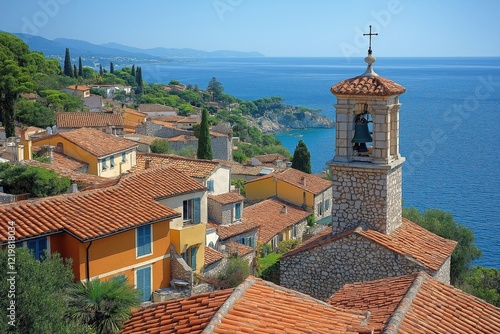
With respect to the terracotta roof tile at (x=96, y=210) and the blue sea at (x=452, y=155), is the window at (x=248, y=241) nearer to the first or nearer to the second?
the blue sea at (x=452, y=155)

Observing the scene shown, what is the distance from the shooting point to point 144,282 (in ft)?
46.7

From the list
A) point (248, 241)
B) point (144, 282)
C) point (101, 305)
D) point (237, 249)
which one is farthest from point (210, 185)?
point (101, 305)

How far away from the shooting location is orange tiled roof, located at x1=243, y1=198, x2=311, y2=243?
33156 millimetres

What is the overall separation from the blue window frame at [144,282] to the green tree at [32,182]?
8129mm

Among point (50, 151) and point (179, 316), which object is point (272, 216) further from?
point (179, 316)

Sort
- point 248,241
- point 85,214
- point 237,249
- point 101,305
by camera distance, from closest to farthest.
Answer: point 101,305
point 85,214
point 237,249
point 248,241

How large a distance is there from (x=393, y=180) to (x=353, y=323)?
21.6ft

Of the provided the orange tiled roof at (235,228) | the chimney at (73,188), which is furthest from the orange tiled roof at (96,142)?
the chimney at (73,188)

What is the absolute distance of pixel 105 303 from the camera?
9211mm

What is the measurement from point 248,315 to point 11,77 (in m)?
42.1

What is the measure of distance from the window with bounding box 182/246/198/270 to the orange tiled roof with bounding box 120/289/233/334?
288 inches

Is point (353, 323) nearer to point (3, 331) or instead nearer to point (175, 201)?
point (3, 331)

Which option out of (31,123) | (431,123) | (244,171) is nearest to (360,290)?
(244,171)

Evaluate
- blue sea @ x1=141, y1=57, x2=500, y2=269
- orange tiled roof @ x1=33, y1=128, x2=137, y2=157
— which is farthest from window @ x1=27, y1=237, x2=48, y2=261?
blue sea @ x1=141, y1=57, x2=500, y2=269
